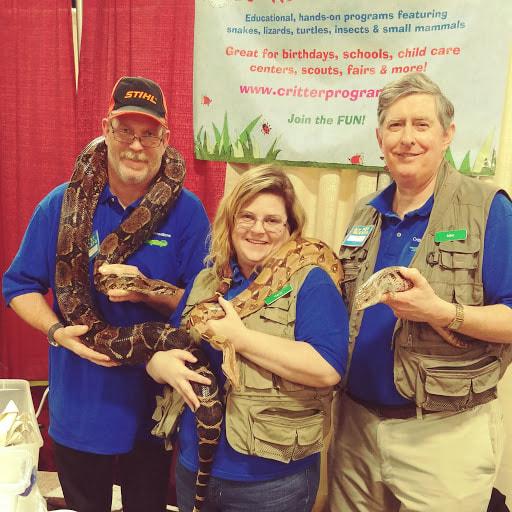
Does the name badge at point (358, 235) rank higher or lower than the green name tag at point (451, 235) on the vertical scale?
lower

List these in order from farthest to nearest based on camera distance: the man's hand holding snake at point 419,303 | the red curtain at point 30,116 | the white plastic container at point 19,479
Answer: the red curtain at point 30,116 → the man's hand holding snake at point 419,303 → the white plastic container at point 19,479

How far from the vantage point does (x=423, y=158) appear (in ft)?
6.25

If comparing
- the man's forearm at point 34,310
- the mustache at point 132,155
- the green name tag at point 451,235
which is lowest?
the man's forearm at point 34,310

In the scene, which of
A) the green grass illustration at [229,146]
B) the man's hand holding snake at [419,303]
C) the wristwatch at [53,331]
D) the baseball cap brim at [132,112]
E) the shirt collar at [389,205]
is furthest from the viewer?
the green grass illustration at [229,146]

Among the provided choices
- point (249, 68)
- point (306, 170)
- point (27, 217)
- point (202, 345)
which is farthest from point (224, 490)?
point (27, 217)

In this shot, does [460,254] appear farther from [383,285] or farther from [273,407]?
[273,407]

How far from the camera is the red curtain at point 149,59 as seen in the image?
316 centimetres

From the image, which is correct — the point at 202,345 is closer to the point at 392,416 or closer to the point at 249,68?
the point at 392,416

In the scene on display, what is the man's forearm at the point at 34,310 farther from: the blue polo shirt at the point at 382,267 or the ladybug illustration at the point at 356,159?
the ladybug illustration at the point at 356,159

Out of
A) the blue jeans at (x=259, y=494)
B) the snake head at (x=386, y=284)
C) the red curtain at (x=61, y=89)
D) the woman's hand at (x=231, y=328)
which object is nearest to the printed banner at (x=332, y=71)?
the red curtain at (x=61, y=89)

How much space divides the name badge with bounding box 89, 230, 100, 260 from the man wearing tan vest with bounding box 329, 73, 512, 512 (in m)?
1.08

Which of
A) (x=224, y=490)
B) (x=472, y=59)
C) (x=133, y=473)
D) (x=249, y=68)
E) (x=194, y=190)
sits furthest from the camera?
(x=194, y=190)

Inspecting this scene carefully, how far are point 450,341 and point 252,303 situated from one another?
0.69m

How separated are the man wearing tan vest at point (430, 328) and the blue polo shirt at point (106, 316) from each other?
2.59 ft
